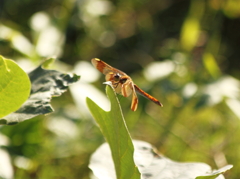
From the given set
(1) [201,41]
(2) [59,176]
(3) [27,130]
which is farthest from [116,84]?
(1) [201,41]

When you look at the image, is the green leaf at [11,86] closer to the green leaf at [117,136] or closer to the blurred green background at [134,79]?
the green leaf at [117,136]

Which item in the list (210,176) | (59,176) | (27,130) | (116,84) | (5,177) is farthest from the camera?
(59,176)

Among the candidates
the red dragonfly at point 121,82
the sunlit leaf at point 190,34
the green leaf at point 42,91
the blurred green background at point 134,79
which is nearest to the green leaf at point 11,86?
the green leaf at point 42,91

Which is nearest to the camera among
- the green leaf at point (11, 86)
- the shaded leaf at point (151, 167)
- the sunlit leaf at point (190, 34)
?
the green leaf at point (11, 86)

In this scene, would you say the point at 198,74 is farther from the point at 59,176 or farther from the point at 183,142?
the point at 59,176

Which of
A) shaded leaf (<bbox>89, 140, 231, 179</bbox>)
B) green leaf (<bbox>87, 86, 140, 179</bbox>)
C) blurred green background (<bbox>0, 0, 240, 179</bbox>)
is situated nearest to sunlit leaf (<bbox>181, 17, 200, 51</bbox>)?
blurred green background (<bbox>0, 0, 240, 179</bbox>)
